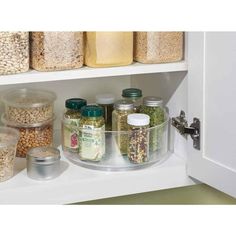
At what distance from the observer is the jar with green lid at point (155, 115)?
140 centimetres

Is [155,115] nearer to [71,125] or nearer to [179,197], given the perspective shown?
[71,125]

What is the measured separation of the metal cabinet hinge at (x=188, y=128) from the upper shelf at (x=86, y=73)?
0.13 m

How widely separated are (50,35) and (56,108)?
1.31 ft

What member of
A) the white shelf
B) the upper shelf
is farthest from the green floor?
the upper shelf

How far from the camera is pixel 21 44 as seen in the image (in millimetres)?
1245

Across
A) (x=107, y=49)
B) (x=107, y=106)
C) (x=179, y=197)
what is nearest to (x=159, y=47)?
(x=107, y=49)

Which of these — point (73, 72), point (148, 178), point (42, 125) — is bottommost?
point (148, 178)

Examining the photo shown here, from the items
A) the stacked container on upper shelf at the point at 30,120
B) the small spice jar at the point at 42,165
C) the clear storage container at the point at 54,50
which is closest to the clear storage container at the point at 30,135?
the stacked container on upper shelf at the point at 30,120

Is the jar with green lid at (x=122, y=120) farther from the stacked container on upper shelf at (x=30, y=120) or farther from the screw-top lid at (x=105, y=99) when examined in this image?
the stacked container on upper shelf at (x=30, y=120)

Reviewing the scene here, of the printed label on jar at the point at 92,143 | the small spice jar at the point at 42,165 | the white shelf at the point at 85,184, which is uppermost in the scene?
the printed label on jar at the point at 92,143

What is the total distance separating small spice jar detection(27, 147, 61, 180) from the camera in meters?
1.30

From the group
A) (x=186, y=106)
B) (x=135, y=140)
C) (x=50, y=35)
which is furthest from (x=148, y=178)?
(x=50, y=35)

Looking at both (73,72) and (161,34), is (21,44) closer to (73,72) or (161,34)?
(73,72)

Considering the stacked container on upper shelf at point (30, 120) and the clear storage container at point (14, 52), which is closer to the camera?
the clear storage container at point (14, 52)
